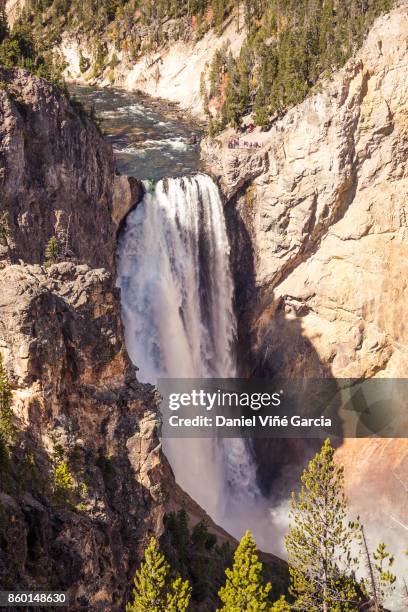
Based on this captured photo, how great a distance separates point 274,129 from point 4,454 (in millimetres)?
32927

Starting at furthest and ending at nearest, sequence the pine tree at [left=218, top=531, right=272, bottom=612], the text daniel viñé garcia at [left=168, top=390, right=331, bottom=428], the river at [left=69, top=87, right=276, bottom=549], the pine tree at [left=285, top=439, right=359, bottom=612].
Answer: the text daniel viñé garcia at [left=168, top=390, right=331, bottom=428]
the river at [left=69, top=87, right=276, bottom=549]
the pine tree at [left=285, top=439, right=359, bottom=612]
the pine tree at [left=218, top=531, right=272, bottom=612]

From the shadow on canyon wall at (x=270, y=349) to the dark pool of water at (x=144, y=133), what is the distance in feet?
20.0

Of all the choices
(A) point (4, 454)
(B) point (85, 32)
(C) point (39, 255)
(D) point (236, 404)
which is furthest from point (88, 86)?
(A) point (4, 454)

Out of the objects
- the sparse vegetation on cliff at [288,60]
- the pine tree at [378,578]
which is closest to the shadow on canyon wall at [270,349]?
the sparse vegetation on cliff at [288,60]

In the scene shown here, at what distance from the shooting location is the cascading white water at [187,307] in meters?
40.9

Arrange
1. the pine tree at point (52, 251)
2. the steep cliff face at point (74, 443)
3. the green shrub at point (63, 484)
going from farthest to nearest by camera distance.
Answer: the pine tree at point (52, 251) → the green shrub at point (63, 484) → the steep cliff face at point (74, 443)

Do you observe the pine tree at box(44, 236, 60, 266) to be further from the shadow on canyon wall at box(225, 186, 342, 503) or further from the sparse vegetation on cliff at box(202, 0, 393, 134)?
the sparse vegetation on cliff at box(202, 0, 393, 134)

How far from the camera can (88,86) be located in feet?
248

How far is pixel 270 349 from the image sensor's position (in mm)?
45000

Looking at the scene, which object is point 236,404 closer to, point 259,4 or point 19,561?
point 19,561

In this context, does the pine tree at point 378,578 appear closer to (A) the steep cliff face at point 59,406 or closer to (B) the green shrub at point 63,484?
(A) the steep cliff face at point 59,406

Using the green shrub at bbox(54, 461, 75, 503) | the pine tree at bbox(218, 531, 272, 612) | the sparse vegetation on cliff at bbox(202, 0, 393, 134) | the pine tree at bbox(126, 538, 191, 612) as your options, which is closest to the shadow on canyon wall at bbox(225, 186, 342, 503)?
the sparse vegetation on cliff at bbox(202, 0, 393, 134)

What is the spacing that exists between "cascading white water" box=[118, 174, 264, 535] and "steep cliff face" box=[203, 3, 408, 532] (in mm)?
1504

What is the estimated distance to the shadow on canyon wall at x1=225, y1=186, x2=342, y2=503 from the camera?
4419 cm
